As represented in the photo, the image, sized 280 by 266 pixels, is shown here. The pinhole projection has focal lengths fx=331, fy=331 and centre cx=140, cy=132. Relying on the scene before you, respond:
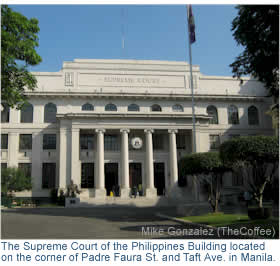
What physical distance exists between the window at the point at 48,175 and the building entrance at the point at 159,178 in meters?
13.0

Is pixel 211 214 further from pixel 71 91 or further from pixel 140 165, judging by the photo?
pixel 71 91

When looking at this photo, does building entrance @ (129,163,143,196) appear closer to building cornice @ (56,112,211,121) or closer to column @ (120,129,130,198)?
column @ (120,129,130,198)

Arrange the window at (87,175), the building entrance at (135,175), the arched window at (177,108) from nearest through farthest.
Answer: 1. the window at (87,175)
2. the building entrance at (135,175)
3. the arched window at (177,108)

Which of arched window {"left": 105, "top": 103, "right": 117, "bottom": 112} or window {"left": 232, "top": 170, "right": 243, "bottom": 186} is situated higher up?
arched window {"left": 105, "top": 103, "right": 117, "bottom": 112}

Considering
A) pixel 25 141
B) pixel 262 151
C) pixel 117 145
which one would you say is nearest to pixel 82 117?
pixel 117 145

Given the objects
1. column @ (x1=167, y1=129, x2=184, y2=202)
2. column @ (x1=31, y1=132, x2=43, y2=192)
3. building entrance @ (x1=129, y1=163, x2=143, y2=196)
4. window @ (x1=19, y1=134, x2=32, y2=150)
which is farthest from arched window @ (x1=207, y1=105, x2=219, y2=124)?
window @ (x1=19, y1=134, x2=32, y2=150)

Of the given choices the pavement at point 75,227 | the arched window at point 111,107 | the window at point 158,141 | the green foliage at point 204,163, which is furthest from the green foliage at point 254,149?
the arched window at point 111,107

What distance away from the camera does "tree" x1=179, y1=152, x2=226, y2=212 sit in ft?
72.4

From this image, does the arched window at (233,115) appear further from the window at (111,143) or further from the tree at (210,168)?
the tree at (210,168)

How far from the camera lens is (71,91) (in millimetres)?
44156

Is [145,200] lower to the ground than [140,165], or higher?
lower

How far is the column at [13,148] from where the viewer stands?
41.8 metres

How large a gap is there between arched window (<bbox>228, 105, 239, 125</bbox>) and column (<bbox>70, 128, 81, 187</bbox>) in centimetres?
2170

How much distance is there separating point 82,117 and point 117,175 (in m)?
8.44
